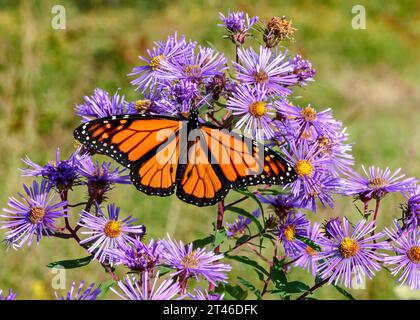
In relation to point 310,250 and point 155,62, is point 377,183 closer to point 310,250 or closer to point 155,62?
point 310,250

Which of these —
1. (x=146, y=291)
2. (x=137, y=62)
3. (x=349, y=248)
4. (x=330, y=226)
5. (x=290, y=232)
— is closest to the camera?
(x=146, y=291)

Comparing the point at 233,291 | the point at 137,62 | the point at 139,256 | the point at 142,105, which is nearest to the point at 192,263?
the point at 139,256

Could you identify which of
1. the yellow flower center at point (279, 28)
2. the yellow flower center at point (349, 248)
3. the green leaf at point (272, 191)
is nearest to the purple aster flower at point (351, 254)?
the yellow flower center at point (349, 248)

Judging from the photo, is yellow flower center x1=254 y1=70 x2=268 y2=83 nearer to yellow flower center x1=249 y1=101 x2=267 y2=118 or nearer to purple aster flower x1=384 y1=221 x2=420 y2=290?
yellow flower center x1=249 y1=101 x2=267 y2=118

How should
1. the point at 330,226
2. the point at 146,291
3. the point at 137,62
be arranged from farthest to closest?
the point at 137,62 → the point at 330,226 → the point at 146,291

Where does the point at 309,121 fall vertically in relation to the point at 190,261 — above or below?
above
